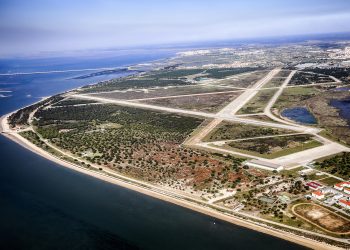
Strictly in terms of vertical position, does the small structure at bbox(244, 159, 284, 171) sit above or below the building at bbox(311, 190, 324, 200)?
above

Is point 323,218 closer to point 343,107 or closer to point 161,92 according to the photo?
point 343,107

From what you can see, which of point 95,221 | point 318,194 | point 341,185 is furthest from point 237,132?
point 95,221

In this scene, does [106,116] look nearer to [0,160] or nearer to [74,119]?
[74,119]

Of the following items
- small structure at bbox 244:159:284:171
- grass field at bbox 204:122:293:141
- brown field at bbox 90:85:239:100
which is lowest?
Result: small structure at bbox 244:159:284:171

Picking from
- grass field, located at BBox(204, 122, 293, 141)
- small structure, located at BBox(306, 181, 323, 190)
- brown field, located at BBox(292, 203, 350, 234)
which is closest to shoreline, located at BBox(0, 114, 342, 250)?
brown field, located at BBox(292, 203, 350, 234)

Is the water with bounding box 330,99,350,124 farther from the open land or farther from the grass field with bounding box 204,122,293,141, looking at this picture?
the grass field with bounding box 204,122,293,141

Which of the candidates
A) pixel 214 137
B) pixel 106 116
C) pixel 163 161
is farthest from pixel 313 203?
pixel 106 116

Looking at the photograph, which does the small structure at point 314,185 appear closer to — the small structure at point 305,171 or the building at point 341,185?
the building at point 341,185
